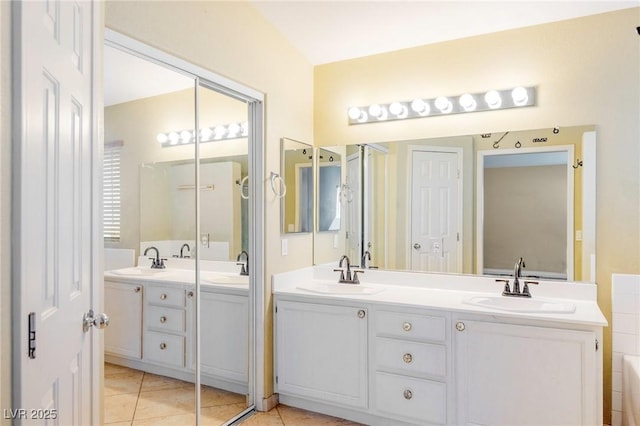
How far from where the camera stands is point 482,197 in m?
2.74

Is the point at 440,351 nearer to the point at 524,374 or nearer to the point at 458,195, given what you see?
the point at 524,374

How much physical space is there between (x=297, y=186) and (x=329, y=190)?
28cm

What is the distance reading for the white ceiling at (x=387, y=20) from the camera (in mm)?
2404

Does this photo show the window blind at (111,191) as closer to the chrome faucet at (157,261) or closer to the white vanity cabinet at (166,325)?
the chrome faucet at (157,261)

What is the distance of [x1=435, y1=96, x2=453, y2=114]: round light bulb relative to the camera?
2.83 metres

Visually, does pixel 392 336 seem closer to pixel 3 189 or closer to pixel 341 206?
pixel 341 206

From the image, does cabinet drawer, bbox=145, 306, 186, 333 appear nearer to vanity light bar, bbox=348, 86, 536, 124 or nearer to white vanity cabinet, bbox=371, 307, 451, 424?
white vanity cabinet, bbox=371, 307, 451, 424

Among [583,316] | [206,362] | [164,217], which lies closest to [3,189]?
[164,217]

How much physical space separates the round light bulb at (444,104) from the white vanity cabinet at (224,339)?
1844 mm

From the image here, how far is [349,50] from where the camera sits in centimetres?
304

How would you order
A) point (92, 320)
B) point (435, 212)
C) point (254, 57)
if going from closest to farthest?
point (92, 320) < point (254, 57) < point (435, 212)

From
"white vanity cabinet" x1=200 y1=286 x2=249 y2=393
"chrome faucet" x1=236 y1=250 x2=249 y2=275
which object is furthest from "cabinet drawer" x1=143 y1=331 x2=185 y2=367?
"chrome faucet" x1=236 y1=250 x2=249 y2=275

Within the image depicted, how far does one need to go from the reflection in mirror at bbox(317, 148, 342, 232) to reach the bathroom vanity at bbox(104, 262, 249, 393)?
857 millimetres

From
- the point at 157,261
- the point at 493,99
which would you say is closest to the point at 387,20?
the point at 493,99
